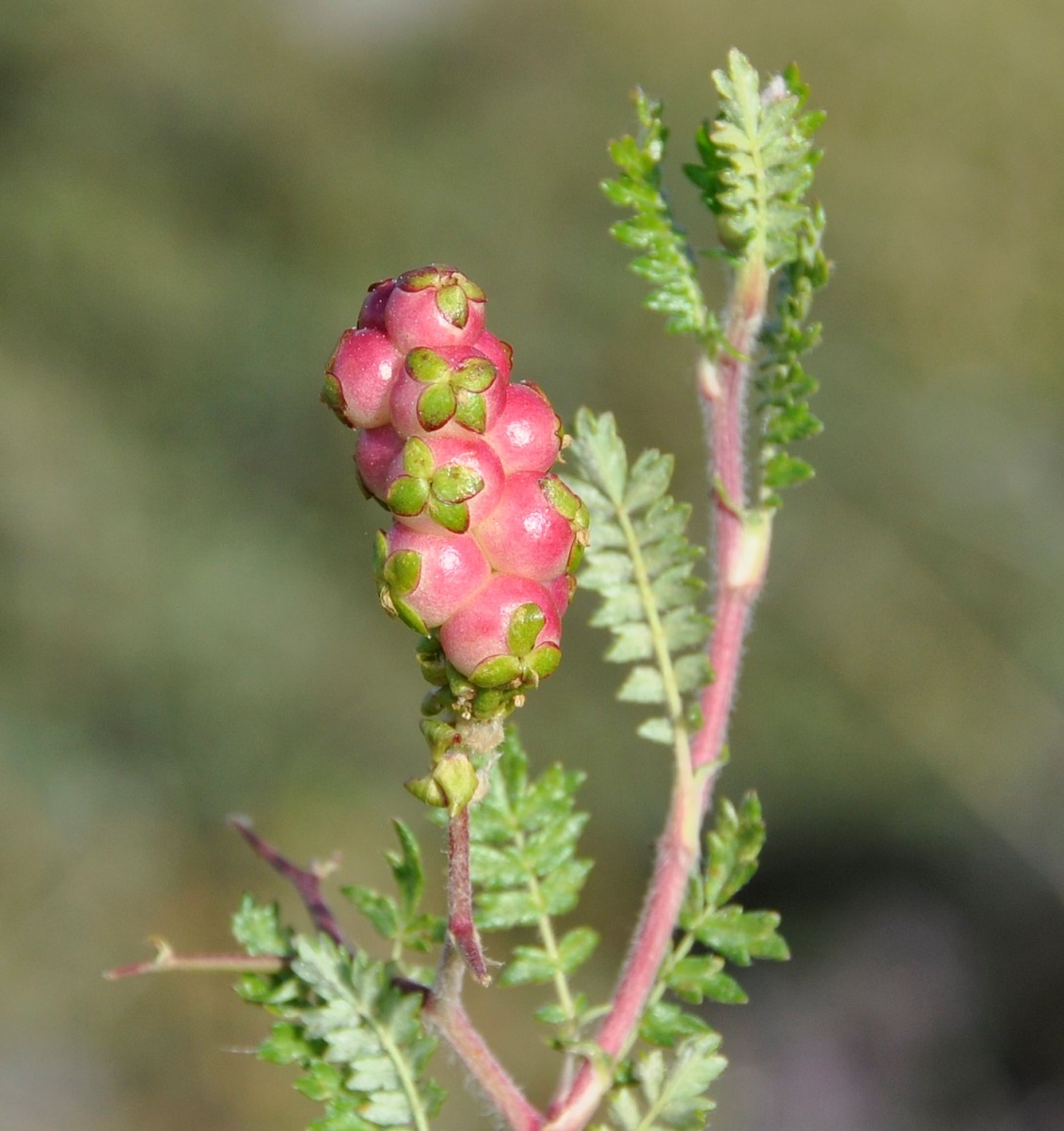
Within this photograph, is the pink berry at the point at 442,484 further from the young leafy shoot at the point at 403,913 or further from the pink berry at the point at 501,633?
the young leafy shoot at the point at 403,913

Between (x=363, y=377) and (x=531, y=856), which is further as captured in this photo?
(x=531, y=856)

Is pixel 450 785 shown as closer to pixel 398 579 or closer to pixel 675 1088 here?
pixel 398 579

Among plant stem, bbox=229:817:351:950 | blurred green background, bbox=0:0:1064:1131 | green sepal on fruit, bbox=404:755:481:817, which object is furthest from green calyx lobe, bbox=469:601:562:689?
blurred green background, bbox=0:0:1064:1131

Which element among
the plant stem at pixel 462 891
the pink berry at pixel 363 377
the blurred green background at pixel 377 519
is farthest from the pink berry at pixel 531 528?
the blurred green background at pixel 377 519

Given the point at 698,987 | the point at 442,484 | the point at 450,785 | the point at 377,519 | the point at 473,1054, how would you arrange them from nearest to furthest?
the point at 442,484
the point at 450,785
the point at 473,1054
the point at 698,987
the point at 377,519

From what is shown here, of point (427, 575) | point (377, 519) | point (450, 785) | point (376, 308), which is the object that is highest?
point (377, 519)

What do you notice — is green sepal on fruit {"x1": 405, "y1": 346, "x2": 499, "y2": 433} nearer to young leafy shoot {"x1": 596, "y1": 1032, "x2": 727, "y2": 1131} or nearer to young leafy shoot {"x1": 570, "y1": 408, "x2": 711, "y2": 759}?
young leafy shoot {"x1": 570, "y1": 408, "x2": 711, "y2": 759}

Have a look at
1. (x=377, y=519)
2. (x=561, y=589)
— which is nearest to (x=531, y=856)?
(x=561, y=589)
